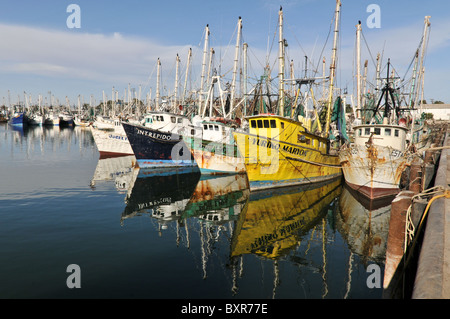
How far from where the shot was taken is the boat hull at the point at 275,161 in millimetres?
21141

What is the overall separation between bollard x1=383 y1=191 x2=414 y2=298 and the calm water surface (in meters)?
0.60

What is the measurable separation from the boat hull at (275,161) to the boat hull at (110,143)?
26970 millimetres

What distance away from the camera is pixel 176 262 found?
35.5ft

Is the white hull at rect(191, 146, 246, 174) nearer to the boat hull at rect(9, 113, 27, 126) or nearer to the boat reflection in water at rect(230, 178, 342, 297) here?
the boat reflection in water at rect(230, 178, 342, 297)

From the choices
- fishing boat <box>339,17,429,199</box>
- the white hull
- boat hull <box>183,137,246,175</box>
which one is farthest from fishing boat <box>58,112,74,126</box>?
fishing boat <box>339,17,429,199</box>

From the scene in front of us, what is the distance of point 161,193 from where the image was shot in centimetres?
2269

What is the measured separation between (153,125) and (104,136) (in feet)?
38.1

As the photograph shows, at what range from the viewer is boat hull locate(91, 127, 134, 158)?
41.6 m

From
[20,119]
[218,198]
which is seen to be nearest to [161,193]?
[218,198]

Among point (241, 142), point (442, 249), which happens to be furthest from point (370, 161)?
point (442, 249)

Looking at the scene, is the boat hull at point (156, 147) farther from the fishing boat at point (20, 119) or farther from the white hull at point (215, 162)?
the fishing boat at point (20, 119)

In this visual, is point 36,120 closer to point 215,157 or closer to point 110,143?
point 110,143

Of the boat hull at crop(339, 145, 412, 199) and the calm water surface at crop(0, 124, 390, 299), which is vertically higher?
the boat hull at crop(339, 145, 412, 199)
